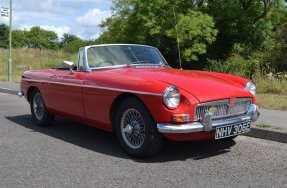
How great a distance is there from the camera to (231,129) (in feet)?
17.4

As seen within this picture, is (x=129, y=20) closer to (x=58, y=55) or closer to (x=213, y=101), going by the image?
(x=58, y=55)

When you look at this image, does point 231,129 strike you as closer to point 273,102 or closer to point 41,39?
point 273,102

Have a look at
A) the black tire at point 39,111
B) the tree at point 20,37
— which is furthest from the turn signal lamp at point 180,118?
the tree at point 20,37

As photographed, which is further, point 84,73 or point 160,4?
point 160,4

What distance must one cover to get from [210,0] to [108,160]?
19.8 m

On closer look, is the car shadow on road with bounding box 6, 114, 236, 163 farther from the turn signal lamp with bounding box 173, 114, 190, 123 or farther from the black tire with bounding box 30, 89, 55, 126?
the turn signal lamp with bounding box 173, 114, 190, 123

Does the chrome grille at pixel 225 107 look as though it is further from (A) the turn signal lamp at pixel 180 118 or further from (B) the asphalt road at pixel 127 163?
(B) the asphalt road at pixel 127 163

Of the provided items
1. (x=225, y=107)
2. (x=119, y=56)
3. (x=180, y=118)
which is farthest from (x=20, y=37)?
(x=180, y=118)

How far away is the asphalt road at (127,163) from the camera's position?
4.54 meters

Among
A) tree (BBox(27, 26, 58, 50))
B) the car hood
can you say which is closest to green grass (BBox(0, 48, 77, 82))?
the car hood

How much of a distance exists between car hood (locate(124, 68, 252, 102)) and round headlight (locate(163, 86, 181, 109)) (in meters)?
0.15

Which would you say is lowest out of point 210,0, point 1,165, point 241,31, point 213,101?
point 1,165

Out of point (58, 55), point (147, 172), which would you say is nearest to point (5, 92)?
point (147, 172)

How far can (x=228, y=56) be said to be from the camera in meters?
23.5
